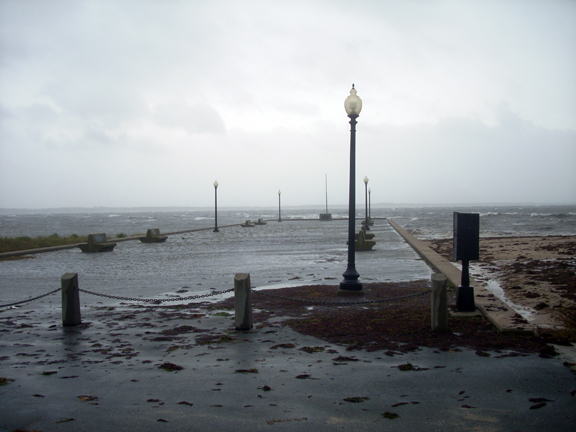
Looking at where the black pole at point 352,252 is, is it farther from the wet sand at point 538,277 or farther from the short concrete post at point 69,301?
the short concrete post at point 69,301

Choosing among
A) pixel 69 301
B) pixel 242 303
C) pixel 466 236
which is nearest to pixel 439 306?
pixel 466 236

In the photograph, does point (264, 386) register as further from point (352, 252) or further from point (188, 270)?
point (188, 270)

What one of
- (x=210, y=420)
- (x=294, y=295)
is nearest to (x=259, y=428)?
(x=210, y=420)

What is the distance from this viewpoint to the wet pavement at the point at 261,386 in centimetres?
443

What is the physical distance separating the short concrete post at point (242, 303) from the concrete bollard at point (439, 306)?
2776 mm

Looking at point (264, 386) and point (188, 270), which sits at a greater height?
point (264, 386)

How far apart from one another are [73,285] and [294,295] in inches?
182

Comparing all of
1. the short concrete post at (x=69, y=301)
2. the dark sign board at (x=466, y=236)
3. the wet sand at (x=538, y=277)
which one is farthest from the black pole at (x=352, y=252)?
the short concrete post at (x=69, y=301)

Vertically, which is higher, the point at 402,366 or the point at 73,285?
the point at 73,285

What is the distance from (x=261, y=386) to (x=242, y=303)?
2652mm

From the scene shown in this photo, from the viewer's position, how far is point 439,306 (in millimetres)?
7438

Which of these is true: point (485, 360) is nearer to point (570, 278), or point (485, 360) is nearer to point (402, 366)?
point (402, 366)

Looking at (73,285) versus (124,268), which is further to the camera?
(124,268)

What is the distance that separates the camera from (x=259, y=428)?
4293 millimetres
